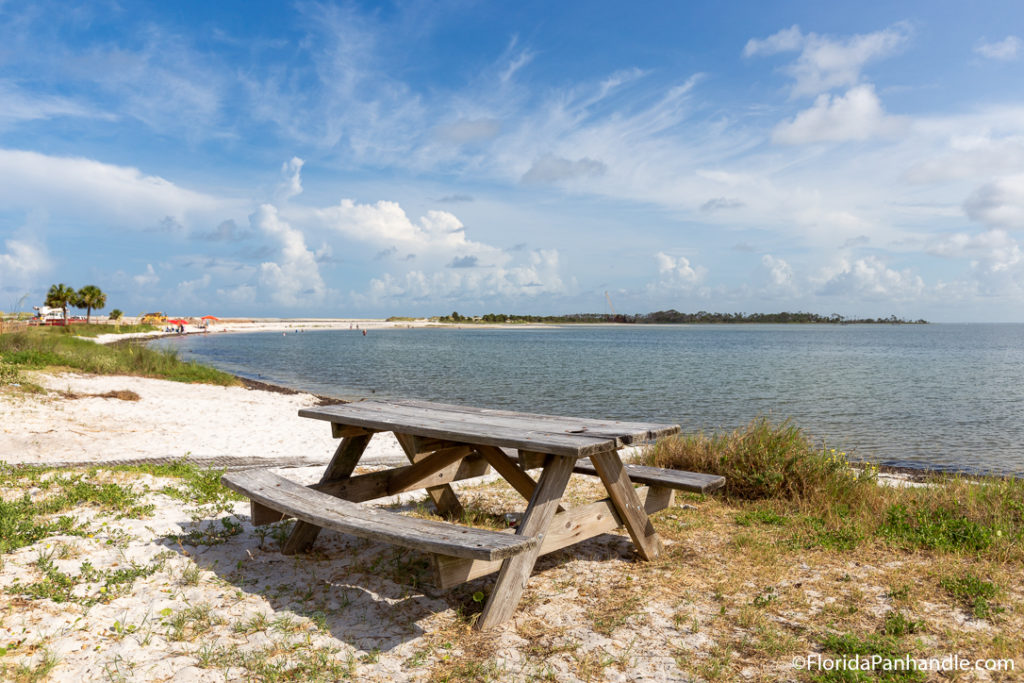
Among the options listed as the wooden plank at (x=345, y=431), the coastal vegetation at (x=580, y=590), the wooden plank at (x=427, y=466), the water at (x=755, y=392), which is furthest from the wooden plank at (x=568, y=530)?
Result: the water at (x=755, y=392)

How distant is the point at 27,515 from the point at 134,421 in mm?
7190

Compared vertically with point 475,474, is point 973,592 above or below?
below

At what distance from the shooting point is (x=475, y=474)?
5668 millimetres

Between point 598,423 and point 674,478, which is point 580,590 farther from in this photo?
point 674,478

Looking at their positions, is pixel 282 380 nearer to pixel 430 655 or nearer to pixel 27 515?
pixel 27 515

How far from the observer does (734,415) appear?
18312 millimetres

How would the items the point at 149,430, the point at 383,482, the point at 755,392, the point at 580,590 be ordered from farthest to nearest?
the point at 755,392
the point at 149,430
the point at 383,482
the point at 580,590

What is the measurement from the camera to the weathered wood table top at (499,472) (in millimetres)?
3688

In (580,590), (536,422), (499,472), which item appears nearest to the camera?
(580,590)

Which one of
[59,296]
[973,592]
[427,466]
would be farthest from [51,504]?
[59,296]

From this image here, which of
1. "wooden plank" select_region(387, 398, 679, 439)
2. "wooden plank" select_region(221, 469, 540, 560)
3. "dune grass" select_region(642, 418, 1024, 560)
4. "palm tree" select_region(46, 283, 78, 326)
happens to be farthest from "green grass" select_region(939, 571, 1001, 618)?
"palm tree" select_region(46, 283, 78, 326)

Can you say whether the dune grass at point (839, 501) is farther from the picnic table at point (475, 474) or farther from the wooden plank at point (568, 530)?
the picnic table at point (475, 474)

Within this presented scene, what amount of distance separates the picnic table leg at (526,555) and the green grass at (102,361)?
16787 mm

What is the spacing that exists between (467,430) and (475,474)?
1612mm
